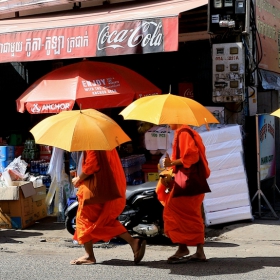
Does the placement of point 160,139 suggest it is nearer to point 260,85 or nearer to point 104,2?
point 260,85

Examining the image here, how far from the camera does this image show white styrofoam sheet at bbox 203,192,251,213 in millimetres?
9000

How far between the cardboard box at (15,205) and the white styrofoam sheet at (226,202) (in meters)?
2.82

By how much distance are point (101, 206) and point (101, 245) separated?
5.72 feet

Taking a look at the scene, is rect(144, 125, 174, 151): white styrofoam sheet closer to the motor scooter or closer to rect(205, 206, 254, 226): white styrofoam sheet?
rect(205, 206, 254, 226): white styrofoam sheet

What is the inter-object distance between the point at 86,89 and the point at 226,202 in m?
2.81

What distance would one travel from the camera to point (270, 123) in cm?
1024

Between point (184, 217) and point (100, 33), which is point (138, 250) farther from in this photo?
point (100, 33)

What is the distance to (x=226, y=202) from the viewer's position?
9.05 metres

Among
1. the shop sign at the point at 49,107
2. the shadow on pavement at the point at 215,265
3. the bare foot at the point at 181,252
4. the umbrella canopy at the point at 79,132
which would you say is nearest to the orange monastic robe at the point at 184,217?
the bare foot at the point at 181,252

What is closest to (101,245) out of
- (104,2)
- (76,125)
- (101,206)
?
(101,206)

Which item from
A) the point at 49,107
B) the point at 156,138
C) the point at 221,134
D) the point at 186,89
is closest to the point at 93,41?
the point at 49,107

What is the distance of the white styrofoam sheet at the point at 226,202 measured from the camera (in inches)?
354

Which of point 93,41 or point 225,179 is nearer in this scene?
point 225,179

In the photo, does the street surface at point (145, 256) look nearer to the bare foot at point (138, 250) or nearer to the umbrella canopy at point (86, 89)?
the bare foot at point (138, 250)
